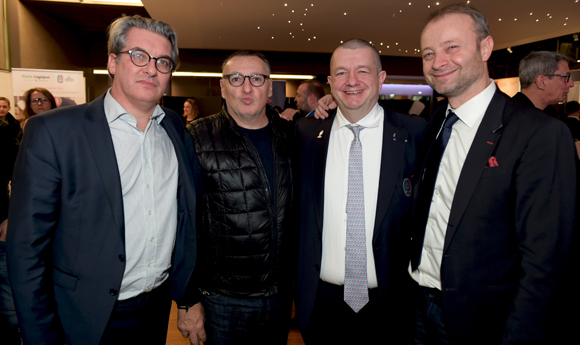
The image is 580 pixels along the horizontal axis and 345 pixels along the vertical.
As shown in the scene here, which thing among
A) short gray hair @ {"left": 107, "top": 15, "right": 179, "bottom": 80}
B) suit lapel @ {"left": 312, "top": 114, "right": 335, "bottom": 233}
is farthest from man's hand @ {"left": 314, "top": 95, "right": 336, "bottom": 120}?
short gray hair @ {"left": 107, "top": 15, "right": 179, "bottom": 80}

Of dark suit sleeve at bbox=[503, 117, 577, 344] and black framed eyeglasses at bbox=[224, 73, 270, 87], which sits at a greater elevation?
black framed eyeglasses at bbox=[224, 73, 270, 87]

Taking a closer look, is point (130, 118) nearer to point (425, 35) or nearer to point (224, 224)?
point (224, 224)

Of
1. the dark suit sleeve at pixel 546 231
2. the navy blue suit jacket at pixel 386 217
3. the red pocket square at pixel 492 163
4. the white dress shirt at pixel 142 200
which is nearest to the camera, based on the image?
the dark suit sleeve at pixel 546 231

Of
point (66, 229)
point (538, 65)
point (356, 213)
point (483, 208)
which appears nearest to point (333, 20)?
point (538, 65)

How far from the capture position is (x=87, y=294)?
55.7 inches

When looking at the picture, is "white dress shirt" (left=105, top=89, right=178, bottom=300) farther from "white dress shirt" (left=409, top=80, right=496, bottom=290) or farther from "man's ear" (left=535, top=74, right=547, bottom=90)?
"man's ear" (left=535, top=74, right=547, bottom=90)

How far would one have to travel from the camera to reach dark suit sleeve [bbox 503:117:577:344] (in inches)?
49.4

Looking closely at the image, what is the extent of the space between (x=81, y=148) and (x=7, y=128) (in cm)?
136

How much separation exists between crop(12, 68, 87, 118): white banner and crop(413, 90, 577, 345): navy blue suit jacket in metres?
6.78

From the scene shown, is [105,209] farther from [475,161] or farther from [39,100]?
[39,100]

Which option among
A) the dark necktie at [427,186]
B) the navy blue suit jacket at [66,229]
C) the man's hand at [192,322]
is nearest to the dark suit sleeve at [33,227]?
the navy blue suit jacket at [66,229]

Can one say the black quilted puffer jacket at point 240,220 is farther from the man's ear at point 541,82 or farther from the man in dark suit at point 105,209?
the man's ear at point 541,82

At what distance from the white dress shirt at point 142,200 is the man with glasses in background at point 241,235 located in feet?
1.00

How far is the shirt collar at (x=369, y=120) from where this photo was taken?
6.36 feet
